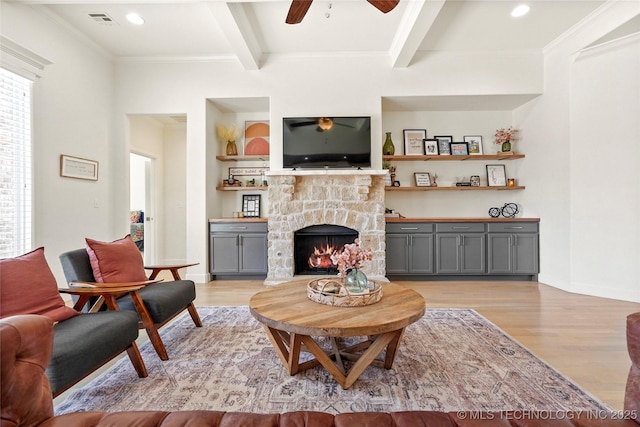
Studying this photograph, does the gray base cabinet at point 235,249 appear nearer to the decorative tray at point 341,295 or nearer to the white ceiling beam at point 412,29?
the decorative tray at point 341,295

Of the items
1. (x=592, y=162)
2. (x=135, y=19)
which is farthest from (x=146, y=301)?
(x=592, y=162)

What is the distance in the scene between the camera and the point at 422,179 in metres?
4.69

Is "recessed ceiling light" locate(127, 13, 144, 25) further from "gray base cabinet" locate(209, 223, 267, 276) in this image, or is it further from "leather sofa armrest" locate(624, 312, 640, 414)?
"leather sofa armrest" locate(624, 312, 640, 414)

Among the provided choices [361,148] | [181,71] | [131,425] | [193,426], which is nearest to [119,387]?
[131,425]

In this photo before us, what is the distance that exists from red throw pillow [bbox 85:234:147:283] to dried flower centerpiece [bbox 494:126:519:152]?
16.6ft

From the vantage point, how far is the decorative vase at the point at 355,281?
1961 mm

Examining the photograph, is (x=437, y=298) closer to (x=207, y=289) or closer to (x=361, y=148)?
(x=361, y=148)

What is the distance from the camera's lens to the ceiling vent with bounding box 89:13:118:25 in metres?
3.27

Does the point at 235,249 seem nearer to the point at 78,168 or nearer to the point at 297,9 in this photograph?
the point at 78,168

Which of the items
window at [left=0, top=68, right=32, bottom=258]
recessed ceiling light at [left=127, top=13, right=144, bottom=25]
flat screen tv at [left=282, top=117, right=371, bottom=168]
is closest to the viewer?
window at [left=0, top=68, right=32, bottom=258]

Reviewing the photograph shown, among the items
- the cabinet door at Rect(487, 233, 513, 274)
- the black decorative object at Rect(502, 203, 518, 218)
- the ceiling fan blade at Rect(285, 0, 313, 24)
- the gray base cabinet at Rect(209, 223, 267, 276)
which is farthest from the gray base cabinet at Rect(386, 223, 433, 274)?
the ceiling fan blade at Rect(285, 0, 313, 24)

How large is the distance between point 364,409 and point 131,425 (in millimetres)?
1090

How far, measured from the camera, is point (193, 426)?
2.96 feet

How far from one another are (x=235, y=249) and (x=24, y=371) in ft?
11.2
